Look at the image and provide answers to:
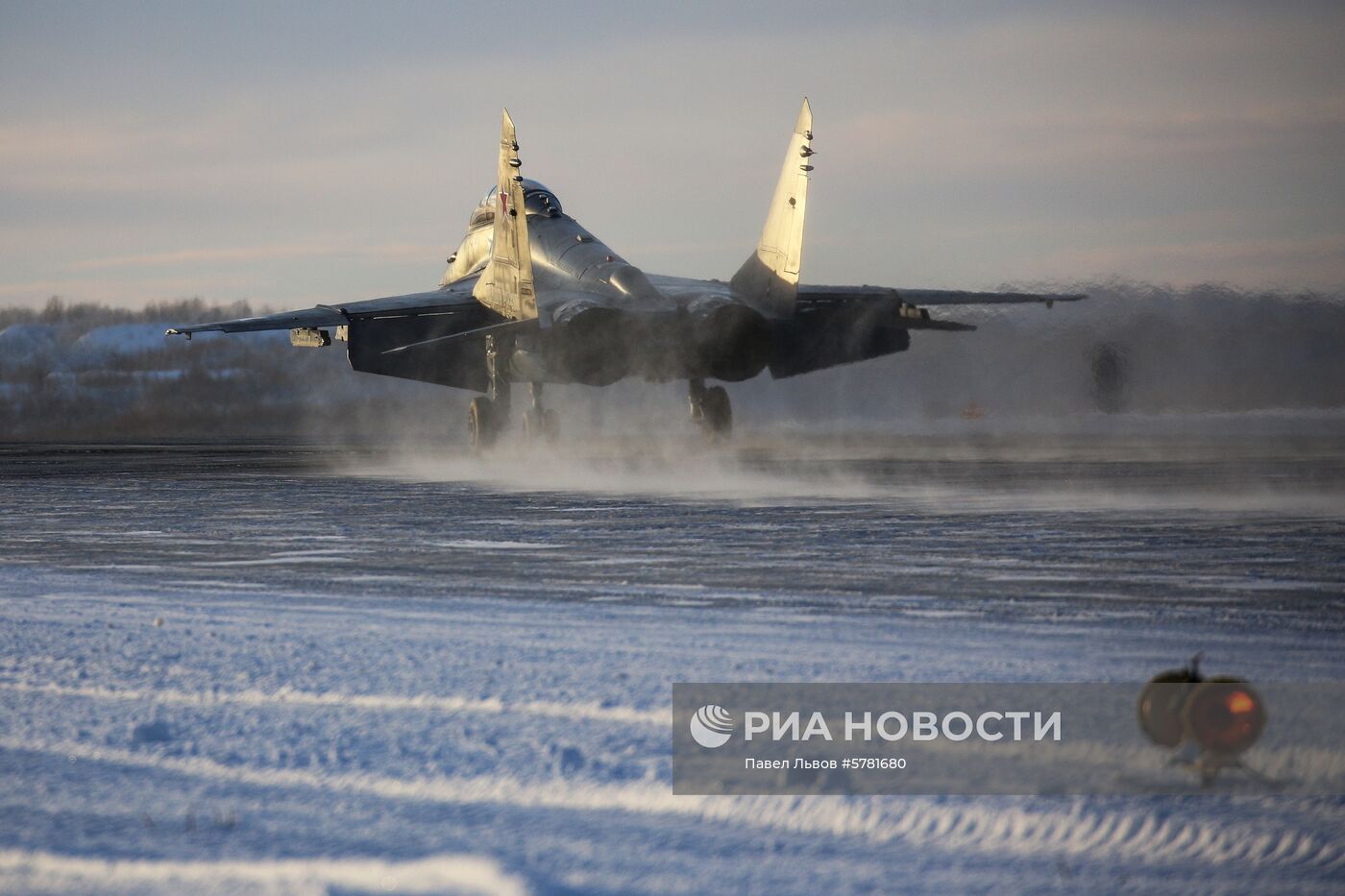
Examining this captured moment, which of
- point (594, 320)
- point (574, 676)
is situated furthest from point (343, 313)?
point (574, 676)

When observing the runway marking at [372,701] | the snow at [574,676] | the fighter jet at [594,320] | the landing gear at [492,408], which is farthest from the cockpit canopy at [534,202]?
the runway marking at [372,701]

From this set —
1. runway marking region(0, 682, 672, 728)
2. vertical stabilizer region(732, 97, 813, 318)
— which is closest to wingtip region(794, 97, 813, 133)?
vertical stabilizer region(732, 97, 813, 318)

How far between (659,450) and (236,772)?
26972 mm

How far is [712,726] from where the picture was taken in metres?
5.32

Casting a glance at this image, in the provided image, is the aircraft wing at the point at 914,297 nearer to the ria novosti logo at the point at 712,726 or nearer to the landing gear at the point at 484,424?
the landing gear at the point at 484,424

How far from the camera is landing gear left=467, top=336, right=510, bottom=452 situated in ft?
92.2

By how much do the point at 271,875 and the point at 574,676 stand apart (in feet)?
8.67

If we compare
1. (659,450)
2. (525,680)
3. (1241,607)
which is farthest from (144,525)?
(659,450)

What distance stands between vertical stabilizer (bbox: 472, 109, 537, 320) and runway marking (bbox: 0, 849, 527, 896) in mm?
22160

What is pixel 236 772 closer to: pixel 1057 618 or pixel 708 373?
pixel 1057 618

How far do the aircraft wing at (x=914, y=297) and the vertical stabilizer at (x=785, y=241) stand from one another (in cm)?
242

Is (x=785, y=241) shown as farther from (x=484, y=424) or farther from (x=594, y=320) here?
(x=484, y=424)

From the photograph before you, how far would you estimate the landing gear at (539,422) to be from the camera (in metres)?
29.4

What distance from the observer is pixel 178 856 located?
156 inches
